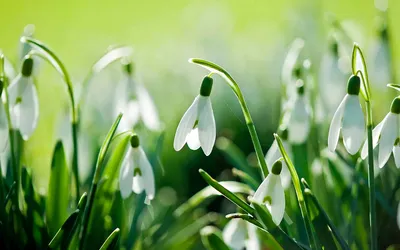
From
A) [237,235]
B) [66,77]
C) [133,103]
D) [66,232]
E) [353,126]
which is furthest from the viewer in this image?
[133,103]

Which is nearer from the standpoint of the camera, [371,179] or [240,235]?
[371,179]

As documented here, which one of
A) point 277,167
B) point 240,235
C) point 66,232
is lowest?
point 240,235

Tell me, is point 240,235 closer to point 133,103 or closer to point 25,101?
point 133,103

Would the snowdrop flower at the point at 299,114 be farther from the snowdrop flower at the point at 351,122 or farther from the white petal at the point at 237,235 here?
the snowdrop flower at the point at 351,122

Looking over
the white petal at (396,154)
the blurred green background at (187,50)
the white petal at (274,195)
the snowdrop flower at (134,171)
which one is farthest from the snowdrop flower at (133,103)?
the white petal at (396,154)

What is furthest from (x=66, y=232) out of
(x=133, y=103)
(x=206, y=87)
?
(x=133, y=103)

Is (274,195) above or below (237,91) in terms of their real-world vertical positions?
below

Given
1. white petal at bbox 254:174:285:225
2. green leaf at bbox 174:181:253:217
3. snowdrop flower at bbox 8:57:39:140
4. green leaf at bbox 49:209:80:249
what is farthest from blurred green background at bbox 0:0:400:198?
white petal at bbox 254:174:285:225

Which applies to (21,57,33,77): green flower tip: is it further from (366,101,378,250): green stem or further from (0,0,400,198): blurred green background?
(366,101,378,250): green stem
